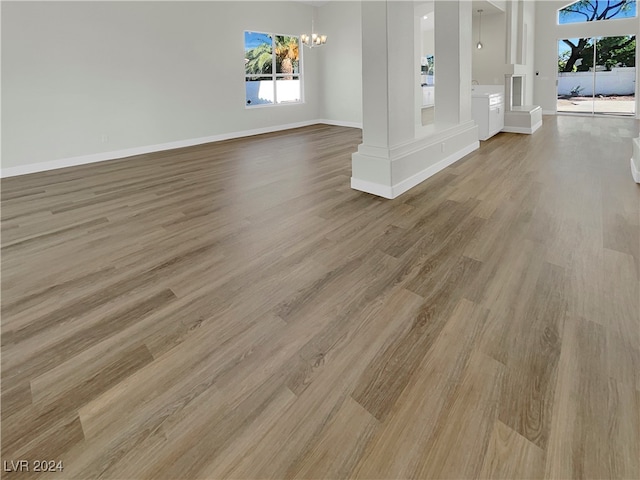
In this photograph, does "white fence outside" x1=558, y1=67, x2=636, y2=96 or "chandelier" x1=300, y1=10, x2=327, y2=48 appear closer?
"chandelier" x1=300, y1=10, x2=327, y2=48

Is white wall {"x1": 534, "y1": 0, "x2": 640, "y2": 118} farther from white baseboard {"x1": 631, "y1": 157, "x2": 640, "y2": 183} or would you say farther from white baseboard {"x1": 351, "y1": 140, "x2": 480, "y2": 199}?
white baseboard {"x1": 351, "y1": 140, "x2": 480, "y2": 199}

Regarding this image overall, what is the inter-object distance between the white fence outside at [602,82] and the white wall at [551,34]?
0.31m

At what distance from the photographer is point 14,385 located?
1.75 meters

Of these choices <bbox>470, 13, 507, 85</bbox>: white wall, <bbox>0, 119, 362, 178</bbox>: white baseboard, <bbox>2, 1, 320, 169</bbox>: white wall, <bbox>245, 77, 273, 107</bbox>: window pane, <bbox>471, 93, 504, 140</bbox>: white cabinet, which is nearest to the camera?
<bbox>2, 1, 320, 169</bbox>: white wall

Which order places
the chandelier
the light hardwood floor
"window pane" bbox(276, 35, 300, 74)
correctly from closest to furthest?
the light hardwood floor
the chandelier
"window pane" bbox(276, 35, 300, 74)

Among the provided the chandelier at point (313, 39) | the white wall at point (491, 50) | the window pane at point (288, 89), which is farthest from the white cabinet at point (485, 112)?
the window pane at point (288, 89)

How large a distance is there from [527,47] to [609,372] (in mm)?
11552

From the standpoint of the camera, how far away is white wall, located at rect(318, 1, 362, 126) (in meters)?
9.95

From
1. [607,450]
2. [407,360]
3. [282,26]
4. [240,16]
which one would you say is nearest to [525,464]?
[607,450]

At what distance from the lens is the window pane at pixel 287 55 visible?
10172 millimetres

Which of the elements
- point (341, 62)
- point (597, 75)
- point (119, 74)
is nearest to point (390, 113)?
point (119, 74)

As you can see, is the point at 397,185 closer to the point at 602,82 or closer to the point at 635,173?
the point at 635,173

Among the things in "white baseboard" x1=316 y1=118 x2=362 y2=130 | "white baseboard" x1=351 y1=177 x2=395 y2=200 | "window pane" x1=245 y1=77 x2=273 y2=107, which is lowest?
"white baseboard" x1=351 y1=177 x2=395 y2=200

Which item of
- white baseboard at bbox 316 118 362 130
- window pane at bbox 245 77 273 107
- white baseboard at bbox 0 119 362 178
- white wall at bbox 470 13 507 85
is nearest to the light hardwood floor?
white baseboard at bbox 0 119 362 178
